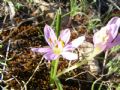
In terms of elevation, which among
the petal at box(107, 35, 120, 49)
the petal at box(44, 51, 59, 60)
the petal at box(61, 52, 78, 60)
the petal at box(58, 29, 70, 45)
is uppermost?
the petal at box(58, 29, 70, 45)

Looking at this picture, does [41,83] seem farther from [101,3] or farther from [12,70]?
[101,3]

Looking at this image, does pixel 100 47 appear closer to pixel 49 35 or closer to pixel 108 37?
pixel 108 37

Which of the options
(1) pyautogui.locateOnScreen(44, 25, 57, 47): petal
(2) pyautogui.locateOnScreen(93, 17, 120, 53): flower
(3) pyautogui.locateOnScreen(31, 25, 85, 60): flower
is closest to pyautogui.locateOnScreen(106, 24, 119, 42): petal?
(2) pyautogui.locateOnScreen(93, 17, 120, 53): flower

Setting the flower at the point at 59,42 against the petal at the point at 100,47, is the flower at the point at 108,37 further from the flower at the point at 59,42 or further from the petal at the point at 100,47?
the flower at the point at 59,42

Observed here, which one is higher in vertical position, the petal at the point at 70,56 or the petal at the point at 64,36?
the petal at the point at 64,36

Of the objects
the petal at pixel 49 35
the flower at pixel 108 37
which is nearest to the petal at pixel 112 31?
the flower at pixel 108 37

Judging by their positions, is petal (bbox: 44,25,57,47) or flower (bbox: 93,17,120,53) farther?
petal (bbox: 44,25,57,47)

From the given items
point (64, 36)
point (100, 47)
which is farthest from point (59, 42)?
point (100, 47)

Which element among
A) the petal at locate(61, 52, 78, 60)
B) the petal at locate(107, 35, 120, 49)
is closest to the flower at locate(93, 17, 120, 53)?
the petal at locate(107, 35, 120, 49)

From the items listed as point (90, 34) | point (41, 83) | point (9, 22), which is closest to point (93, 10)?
point (90, 34)

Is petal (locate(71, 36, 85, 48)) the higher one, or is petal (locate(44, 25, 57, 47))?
petal (locate(44, 25, 57, 47))

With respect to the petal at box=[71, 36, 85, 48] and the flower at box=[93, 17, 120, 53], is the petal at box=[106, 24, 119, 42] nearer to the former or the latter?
the flower at box=[93, 17, 120, 53]
